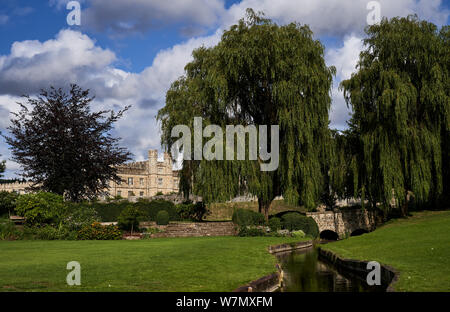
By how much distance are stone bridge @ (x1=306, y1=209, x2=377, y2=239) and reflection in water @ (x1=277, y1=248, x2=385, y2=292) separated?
16859 mm

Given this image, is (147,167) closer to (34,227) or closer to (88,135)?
(88,135)

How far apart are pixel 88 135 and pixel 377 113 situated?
57.4 ft

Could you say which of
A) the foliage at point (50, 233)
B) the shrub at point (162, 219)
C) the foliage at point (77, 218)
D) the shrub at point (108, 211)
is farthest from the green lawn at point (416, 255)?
the shrub at point (108, 211)

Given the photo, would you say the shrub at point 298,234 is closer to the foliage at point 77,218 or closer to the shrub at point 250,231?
the shrub at point 250,231

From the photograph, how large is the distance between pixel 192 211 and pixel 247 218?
7857 millimetres

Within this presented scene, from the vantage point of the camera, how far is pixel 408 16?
24281 millimetres

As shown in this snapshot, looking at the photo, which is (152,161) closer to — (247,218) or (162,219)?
(162,219)

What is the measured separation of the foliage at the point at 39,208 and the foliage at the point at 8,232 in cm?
112

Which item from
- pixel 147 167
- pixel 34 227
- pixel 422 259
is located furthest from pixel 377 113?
pixel 147 167

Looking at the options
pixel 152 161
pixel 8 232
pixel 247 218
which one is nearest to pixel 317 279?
pixel 247 218

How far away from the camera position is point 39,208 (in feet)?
69.1

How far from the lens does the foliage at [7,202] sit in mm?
23125
